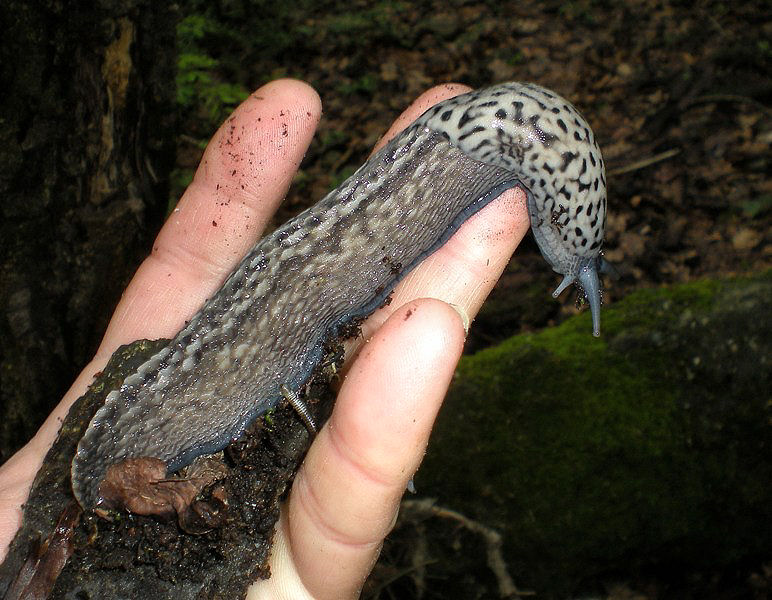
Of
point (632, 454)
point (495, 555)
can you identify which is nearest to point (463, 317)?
point (632, 454)

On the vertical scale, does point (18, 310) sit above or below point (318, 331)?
above

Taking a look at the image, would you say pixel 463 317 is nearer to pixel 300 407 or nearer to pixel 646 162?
pixel 300 407

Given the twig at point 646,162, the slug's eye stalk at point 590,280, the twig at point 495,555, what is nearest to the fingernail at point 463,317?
the slug's eye stalk at point 590,280

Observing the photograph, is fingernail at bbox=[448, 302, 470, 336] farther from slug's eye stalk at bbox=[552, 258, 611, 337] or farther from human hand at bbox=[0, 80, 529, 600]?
slug's eye stalk at bbox=[552, 258, 611, 337]

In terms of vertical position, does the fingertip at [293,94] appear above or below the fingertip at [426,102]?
above

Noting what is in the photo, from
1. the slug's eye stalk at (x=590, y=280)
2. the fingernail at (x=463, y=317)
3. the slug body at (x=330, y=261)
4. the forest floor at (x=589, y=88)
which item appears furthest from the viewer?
the forest floor at (x=589, y=88)

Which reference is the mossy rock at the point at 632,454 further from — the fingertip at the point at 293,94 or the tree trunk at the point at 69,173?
the tree trunk at the point at 69,173

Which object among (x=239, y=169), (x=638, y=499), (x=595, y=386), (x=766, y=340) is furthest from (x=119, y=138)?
(x=766, y=340)

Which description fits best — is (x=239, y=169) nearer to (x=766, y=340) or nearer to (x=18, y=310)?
(x=18, y=310)
